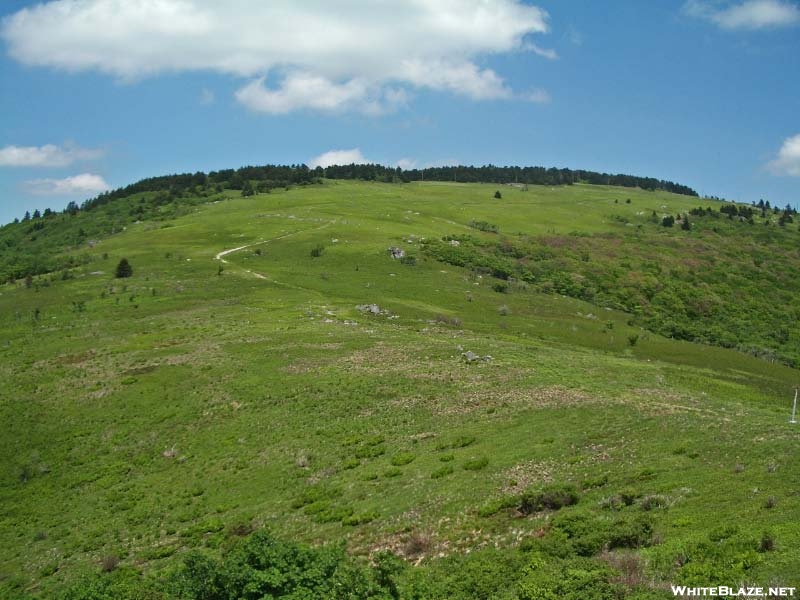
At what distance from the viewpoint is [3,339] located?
6931cm

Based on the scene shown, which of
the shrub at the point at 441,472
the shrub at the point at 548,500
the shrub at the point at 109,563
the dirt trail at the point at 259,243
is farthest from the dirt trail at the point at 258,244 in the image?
the shrub at the point at 548,500

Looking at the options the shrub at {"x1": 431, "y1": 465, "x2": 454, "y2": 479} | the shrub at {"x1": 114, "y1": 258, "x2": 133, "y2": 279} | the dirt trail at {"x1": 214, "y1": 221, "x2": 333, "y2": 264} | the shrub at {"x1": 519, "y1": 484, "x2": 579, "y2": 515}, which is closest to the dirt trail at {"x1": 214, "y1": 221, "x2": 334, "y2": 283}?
the dirt trail at {"x1": 214, "y1": 221, "x2": 333, "y2": 264}

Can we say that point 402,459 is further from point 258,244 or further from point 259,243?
point 259,243

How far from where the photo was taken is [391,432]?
36750 millimetres

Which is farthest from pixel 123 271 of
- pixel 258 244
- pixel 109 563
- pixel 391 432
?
pixel 109 563

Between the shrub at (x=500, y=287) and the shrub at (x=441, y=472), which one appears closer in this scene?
the shrub at (x=441, y=472)

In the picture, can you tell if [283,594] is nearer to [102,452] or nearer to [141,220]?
[102,452]

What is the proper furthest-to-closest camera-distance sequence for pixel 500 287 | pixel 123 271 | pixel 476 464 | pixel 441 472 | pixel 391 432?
pixel 500 287 < pixel 123 271 < pixel 391 432 < pixel 476 464 < pixel 441 472

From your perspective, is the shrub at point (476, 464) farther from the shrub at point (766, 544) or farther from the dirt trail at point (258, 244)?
the dirt trail at point (258, 244)

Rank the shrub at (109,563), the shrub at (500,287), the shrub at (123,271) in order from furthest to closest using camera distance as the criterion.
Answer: the shrub at (500,287) < the shrub at (123,271) < the shrub at (109,563)

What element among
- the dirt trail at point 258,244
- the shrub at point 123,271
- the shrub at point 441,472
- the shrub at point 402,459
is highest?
the dirt trail at point 258,244

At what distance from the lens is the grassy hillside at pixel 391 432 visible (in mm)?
19109

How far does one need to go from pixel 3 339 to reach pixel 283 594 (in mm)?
68722

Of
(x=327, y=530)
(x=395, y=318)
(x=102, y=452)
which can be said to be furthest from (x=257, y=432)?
(x=395, y=318)
